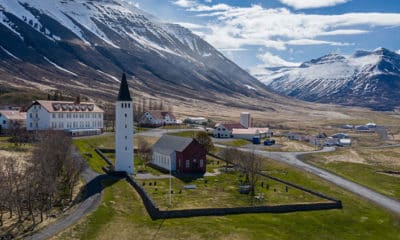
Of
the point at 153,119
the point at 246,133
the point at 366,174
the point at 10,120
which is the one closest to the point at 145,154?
the point at 10,120

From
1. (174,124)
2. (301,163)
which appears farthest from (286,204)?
(174,124)

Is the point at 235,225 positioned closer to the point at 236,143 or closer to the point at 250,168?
the point at 250,168

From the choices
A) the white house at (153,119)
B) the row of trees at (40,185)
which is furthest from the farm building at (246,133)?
the row of trees at (40,185)

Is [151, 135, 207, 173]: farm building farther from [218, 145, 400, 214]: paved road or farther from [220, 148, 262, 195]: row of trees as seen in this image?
[218, 145, 400, 214]: paved road

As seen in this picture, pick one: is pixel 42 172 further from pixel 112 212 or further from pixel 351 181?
pixel 351 181

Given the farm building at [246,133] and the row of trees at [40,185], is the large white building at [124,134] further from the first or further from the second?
the farm building at [246,133]
